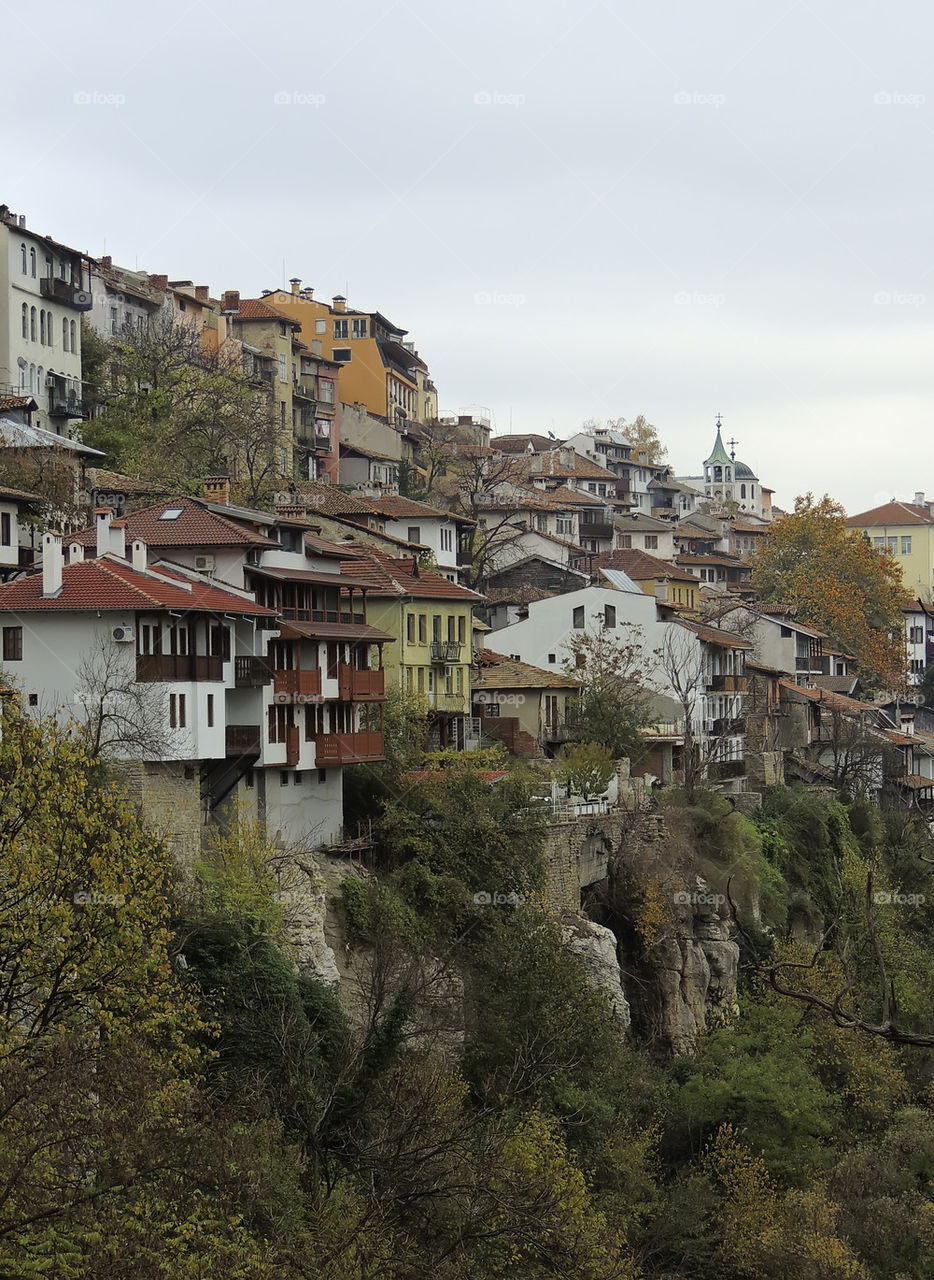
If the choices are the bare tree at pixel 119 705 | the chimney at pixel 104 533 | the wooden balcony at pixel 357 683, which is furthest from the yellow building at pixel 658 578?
the bare tree at pixel 119 705

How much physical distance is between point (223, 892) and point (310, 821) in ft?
27.2

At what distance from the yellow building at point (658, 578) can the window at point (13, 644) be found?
175 feet

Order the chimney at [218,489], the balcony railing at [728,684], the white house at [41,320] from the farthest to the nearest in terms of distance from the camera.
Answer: the balcony railing at [728,684] < the white house at [41,320] < the chimney at [218,489]

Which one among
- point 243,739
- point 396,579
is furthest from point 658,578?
point 243,739

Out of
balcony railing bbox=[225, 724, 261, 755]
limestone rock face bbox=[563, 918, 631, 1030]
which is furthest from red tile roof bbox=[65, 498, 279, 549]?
limestone rock face bbox=[563, 918, 631, 1030]

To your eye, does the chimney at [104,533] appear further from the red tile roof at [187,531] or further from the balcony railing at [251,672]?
the balcony railing at [251,672]

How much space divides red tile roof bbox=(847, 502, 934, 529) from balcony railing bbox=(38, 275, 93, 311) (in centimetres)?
10579

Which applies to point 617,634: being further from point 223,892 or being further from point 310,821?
Answer: point 223,892

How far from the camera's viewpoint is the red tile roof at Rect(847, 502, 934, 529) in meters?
158

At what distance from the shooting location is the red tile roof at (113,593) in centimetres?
3481

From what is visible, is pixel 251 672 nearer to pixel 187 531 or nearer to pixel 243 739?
pixel 243 739

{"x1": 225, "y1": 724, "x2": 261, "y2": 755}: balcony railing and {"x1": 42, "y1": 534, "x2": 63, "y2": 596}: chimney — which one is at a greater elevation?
{"x1": 42, "y1": 534, "x2": 63, "y2": 596}: chimney

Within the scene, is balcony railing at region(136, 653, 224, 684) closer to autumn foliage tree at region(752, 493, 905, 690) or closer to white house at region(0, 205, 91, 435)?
white house at region(0, 205, 91, 435)

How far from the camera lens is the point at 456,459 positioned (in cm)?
9550
